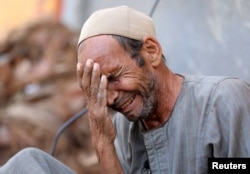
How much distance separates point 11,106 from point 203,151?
10.6 feet

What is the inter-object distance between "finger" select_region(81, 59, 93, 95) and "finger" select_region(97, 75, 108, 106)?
53mm

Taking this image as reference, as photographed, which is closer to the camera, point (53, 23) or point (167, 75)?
point (167, 75)

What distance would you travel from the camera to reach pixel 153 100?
8.87 feet

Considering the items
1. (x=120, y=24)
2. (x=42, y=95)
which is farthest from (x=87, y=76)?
(x=42, y=95)

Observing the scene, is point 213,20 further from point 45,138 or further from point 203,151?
point 45,138

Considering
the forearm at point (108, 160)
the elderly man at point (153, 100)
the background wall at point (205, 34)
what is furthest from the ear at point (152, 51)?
the background wall at point (205, 34)

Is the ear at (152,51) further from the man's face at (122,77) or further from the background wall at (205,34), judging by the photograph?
the background wall at (205,34)

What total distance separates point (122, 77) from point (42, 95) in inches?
117

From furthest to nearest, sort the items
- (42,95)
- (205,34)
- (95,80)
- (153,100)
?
(42,95), (205,34), (153,100), (95,80)

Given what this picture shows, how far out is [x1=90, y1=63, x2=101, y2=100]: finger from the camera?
2.58 m

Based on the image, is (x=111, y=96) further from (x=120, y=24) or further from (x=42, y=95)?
(x=42, y=95)

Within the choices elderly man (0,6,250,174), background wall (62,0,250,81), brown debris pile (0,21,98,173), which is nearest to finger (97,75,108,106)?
elderly man (0,6,250,174)

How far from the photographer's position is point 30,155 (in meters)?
2.68

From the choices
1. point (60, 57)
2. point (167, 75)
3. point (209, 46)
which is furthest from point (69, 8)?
point (167, 75)
